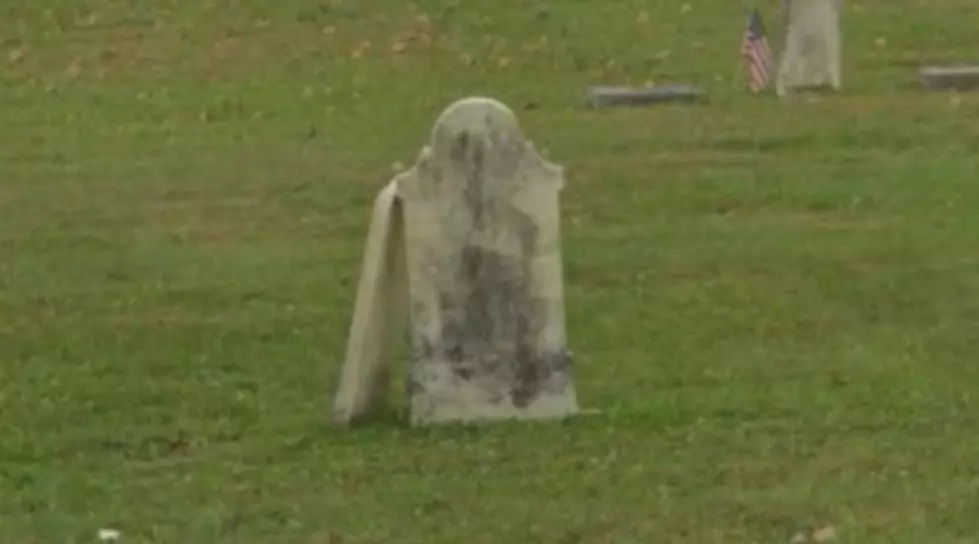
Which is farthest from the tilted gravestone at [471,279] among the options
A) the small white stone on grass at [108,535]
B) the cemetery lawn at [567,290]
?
the small white stone on grass at [108,535]

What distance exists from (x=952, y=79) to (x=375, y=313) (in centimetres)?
967

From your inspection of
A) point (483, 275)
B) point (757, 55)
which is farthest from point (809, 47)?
point (483, 275)

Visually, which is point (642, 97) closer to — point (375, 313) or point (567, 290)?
point (567, 290)

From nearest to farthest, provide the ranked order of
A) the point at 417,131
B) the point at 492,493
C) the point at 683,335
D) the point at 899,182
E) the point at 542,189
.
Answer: the point at 492,493
the point at 542,189
the point at 683,335
the point at 899,182
the point at 417,131

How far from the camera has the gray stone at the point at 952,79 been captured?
1839 cm

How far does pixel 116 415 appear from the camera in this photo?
1005 cm

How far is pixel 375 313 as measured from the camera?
31.4 feet

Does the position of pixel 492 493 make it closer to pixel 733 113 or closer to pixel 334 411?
pixel 334 411

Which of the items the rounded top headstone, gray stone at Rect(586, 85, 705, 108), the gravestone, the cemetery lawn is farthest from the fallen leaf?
the gravestone

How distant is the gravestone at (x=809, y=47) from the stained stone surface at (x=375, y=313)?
888cm

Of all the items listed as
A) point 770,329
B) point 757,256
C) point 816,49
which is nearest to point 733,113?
point 816,49

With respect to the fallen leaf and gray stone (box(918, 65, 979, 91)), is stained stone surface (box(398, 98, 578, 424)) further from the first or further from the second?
gray stone (box(918, 65, 979, 91))

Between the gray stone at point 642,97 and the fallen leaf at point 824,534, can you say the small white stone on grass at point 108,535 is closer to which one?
the fallen leaf at point 824,534

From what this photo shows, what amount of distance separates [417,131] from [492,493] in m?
8.82
